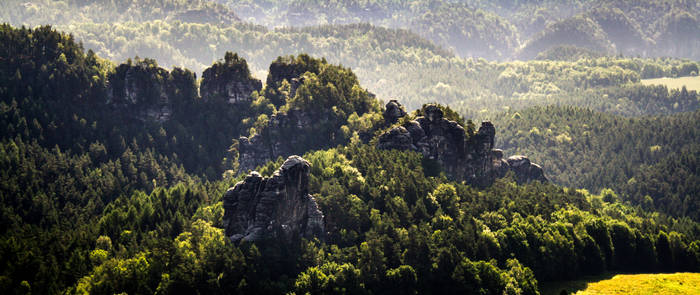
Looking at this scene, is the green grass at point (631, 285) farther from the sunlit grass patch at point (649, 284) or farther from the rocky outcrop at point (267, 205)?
the rocky outcrop at point (267, 205)

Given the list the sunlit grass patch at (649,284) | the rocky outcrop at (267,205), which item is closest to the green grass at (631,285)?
the sunlit grass patch at (649,284)

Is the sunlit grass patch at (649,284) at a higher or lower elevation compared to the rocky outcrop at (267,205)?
lower

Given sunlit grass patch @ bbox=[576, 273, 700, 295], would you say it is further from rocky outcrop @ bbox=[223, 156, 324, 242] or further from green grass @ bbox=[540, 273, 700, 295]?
rocky outcrop @ bbox=[223, 156, 324, 242]

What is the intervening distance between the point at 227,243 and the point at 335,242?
101 ft

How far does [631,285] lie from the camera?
162 metres

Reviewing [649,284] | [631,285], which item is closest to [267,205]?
[631,285]

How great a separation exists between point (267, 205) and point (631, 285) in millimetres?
99483

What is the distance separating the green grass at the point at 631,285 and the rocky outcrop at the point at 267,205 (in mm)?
69586

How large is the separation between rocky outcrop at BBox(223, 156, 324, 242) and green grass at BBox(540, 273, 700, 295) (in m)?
69.6

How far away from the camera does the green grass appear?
156m

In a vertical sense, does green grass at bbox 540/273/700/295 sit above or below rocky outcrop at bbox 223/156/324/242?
below

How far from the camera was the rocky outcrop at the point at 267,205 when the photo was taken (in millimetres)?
152375

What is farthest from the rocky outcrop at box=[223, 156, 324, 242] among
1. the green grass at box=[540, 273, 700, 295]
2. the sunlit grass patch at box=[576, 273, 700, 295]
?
the sunlit grass patch at box=[576, 273, 700, 295]

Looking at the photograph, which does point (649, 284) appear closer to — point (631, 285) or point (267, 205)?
point (631, 285)
